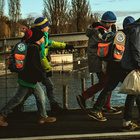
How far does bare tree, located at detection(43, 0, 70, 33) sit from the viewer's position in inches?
2233

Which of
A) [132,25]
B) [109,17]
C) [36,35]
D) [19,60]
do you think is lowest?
[19,60]

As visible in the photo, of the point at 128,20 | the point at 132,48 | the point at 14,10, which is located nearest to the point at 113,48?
the point at 132,48

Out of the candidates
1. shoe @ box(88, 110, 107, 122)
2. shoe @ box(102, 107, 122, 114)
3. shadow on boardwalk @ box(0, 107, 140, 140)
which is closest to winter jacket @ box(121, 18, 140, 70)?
shadow on boardwalk @ box(0, 107, 140, 140)

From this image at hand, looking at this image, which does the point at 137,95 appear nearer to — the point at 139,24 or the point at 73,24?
the point at 139,24

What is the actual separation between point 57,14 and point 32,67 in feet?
174

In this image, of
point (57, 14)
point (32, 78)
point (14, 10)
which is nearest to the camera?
point (32, 78)

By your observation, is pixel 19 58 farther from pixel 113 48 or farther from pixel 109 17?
pixel 109 17

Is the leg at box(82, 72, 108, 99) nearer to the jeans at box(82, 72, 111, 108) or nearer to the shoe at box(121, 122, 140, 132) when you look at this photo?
the jeans at box(82, 72, 111, 108)

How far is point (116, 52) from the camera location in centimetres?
462

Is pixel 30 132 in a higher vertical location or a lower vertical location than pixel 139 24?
lower

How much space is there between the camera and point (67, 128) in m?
4.87

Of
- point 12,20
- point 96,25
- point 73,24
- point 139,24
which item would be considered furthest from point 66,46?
point 12,20

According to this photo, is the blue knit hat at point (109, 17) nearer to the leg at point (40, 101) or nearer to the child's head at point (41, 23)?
the child's head at point (41, 23)

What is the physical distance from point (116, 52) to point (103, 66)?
56 cm
